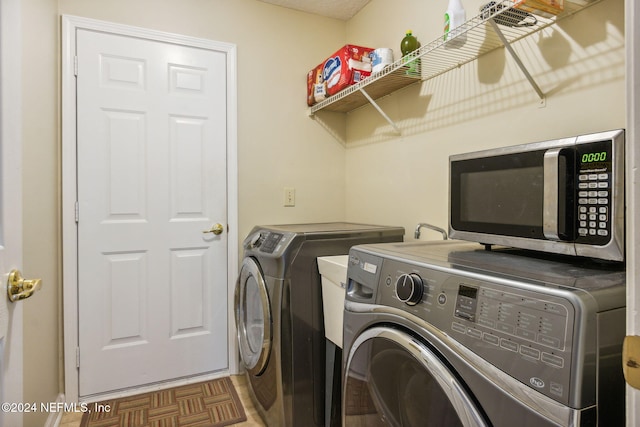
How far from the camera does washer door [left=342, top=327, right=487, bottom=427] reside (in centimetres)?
74

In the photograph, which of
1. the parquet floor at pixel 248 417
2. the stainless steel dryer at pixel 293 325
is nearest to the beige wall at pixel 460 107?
the stainless steel dryer at pixel 293 325

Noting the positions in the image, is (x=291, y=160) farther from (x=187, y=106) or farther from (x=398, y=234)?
(x=398, y=234)

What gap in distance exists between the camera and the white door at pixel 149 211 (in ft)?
6.53

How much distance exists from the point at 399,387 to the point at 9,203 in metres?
Result: 1.04

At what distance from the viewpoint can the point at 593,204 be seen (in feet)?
2.59

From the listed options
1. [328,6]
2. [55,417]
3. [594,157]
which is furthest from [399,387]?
[328,6]

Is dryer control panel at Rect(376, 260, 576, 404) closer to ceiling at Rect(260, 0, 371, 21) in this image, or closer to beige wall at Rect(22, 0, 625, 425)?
beige wall at Rect(22, 0, 625, 425)

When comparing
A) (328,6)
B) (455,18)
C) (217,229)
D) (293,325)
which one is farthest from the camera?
(328,6)

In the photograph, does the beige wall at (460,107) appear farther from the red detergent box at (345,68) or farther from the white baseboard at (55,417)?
the white baseboard at (55,417)

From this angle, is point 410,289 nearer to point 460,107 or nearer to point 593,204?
point 593,204

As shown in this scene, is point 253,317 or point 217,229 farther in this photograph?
point 217,229

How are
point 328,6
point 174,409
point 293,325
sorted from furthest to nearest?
point 328,6 → point 174,409 → point 293,325

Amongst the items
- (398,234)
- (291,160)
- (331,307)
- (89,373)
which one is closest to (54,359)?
(89,373)

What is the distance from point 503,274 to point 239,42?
7.15 feet
